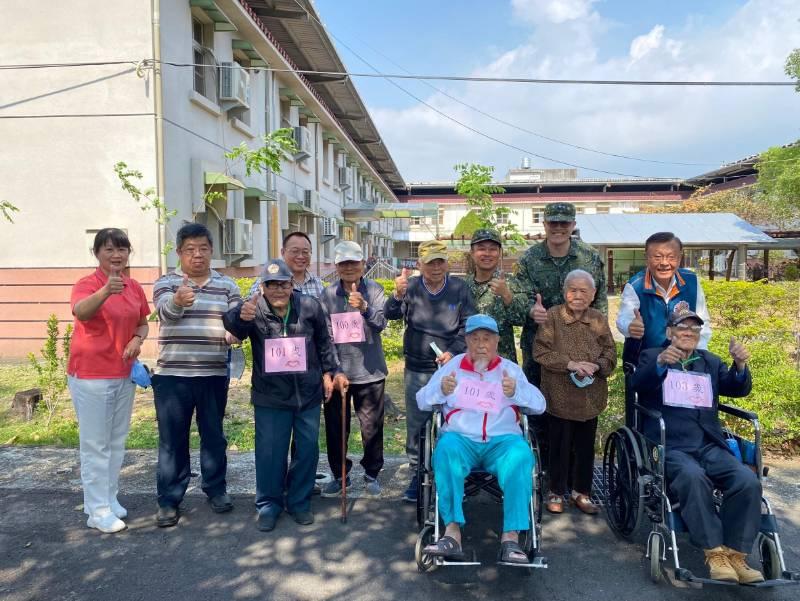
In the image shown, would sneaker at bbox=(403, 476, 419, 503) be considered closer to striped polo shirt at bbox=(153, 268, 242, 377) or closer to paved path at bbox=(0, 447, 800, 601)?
paved path at bbox=(0, 447, 800, 601)

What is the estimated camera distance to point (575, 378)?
3416 mm

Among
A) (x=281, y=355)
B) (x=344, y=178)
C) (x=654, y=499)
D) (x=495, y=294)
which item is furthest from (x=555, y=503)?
(x=344, y=178)

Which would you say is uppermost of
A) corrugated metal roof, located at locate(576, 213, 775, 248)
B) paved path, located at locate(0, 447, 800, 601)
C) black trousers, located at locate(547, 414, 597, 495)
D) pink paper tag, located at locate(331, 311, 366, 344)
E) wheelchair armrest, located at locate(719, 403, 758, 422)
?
corrugated metal roof, located at locate(576, 213, 775, 248)

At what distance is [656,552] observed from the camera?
273 centimetres

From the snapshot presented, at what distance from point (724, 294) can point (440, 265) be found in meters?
7.14

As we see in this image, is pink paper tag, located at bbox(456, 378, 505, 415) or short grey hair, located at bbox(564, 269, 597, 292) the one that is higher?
short grey hair, located at bbox(564, 269, 597, 292)

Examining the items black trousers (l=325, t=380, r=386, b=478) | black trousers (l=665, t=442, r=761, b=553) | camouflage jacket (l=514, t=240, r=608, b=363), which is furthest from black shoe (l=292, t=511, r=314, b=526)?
black trousers (l=665, t=442, r=761, b=553)

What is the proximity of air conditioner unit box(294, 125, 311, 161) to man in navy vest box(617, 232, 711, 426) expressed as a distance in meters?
12.1

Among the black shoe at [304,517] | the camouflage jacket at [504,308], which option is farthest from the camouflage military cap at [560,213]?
the black shoe at [304,517]

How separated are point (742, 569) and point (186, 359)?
3177 mm

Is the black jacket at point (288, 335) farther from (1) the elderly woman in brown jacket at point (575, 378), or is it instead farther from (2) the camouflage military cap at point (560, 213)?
(2) the camouflage military cap at point (560, 213)

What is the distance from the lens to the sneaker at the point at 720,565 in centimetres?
255

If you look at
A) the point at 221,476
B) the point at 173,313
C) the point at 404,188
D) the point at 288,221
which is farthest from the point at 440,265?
the point at 404,188

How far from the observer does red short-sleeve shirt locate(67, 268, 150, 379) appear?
316 cm
